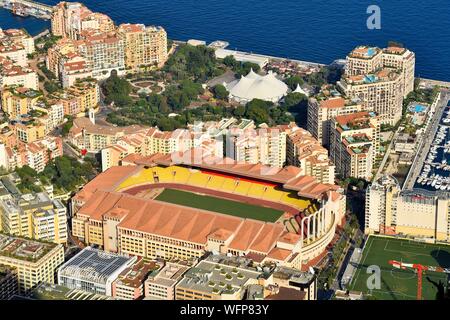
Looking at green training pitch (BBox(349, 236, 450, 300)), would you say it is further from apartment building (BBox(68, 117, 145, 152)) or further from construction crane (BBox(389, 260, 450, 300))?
apartment building (BBox(68, 117, 145, 152))

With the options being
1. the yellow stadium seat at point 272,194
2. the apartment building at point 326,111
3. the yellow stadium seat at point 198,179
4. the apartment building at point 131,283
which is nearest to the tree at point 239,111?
the apartment building at point 326,111

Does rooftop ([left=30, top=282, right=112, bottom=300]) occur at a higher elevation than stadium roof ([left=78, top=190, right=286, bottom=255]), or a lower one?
higher

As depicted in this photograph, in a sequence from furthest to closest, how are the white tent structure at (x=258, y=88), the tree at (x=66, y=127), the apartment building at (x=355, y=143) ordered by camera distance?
1. the white tent structure at (x=258, y=88)
2. the tree at (x=66, y=127)
3. the apartment building at (x=355, y=143)

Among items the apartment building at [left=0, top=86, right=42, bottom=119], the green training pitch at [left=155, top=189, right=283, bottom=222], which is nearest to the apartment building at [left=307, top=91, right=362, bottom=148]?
the green training pitch at [left=155, top=189, right=283, bottom=222]

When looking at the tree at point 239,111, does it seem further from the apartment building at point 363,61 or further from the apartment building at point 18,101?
the apartment building at point 18,101

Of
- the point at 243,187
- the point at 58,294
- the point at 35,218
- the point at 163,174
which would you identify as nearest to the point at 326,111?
the point at 243,187

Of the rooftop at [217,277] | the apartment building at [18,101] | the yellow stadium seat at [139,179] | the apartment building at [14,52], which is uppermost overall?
the apartment building at [14,52]
